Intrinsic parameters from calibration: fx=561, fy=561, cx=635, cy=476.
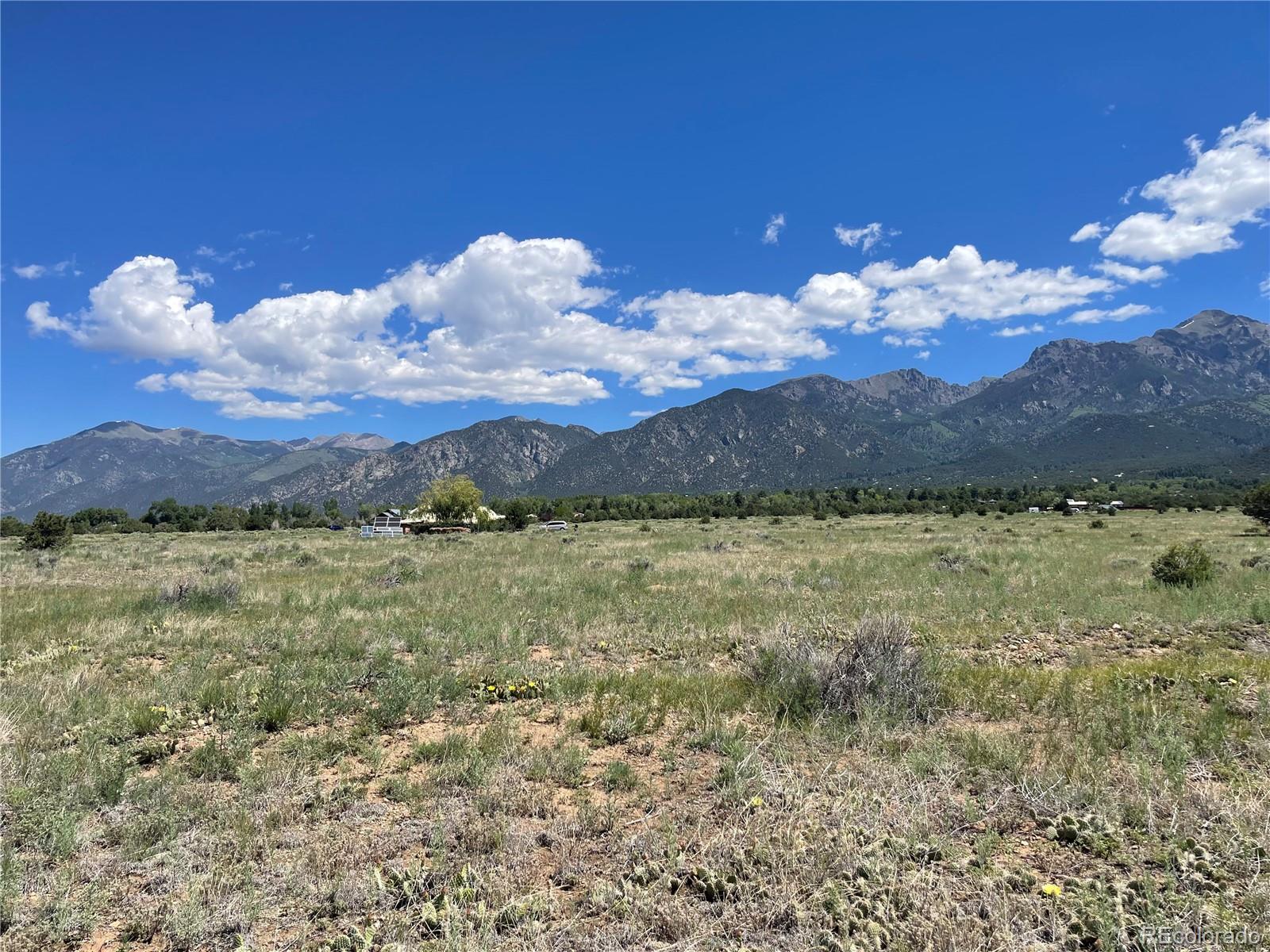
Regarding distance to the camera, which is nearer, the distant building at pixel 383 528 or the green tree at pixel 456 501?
the distant building at pixel 383 528

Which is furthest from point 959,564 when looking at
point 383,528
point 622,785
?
point 383,528

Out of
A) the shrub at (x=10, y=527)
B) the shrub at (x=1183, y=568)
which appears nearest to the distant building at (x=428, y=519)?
the shrub at (x=10, y=527)

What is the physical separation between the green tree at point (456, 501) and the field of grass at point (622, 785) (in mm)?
70917

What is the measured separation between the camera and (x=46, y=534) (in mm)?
30750

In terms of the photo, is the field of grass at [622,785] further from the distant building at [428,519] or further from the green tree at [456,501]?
the green tree at [456,501]

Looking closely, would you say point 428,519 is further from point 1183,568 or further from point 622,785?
point 622,785

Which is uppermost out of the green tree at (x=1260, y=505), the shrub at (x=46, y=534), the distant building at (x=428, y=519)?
the shrub at (x=46, y=534)

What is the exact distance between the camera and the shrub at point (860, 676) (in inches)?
256

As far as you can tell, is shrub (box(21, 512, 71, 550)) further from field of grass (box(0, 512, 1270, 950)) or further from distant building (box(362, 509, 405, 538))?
field of grass (box(0, 512, 1270, 950))

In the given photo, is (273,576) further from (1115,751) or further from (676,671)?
(1115,751)

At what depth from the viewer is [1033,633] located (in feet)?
34.9

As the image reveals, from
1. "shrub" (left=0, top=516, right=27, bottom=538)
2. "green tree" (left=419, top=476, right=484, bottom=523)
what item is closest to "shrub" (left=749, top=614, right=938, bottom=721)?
"green tree" (left=419, top=476, right=484, bottom=523)

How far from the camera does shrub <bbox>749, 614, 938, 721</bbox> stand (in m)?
6.50

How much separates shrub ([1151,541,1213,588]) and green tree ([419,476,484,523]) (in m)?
75.4
